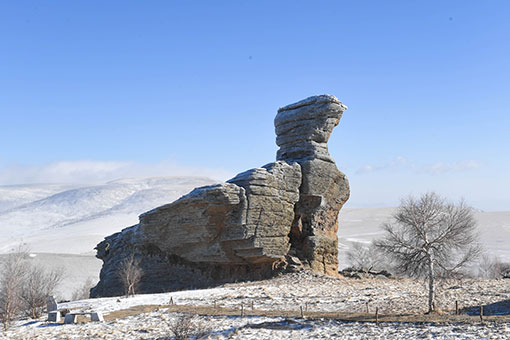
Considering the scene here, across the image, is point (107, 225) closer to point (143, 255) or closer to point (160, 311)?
point (143, 255)

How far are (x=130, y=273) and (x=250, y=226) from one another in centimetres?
909

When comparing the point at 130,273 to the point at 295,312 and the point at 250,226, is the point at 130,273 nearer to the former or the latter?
the point at 250,226

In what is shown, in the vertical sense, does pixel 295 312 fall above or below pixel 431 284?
below

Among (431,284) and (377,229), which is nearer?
(431,284)

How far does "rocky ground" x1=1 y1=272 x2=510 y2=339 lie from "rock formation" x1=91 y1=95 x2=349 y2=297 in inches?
97.0

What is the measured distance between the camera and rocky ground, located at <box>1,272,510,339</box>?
62.0 feet

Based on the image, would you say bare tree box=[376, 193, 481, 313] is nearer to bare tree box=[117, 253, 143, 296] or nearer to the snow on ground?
bare tree box=[117, 253, 143, 296]

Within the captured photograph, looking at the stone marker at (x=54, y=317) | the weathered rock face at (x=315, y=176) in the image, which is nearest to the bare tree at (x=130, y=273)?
the stone marker at (x=54, y=317)

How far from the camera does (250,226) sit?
1380 inches

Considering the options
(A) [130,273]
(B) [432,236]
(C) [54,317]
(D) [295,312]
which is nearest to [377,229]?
(A) [130,273]

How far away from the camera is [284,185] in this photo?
3722 centimetres

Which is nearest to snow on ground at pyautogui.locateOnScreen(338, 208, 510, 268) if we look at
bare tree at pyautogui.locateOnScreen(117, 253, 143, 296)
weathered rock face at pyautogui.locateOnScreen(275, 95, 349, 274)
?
weathered rock face at pyautogui.locateOnScreen(275, 95, 349, 274)

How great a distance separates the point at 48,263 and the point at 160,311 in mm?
68068

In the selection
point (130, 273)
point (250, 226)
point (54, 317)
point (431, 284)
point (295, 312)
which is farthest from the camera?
point (250, 226)
